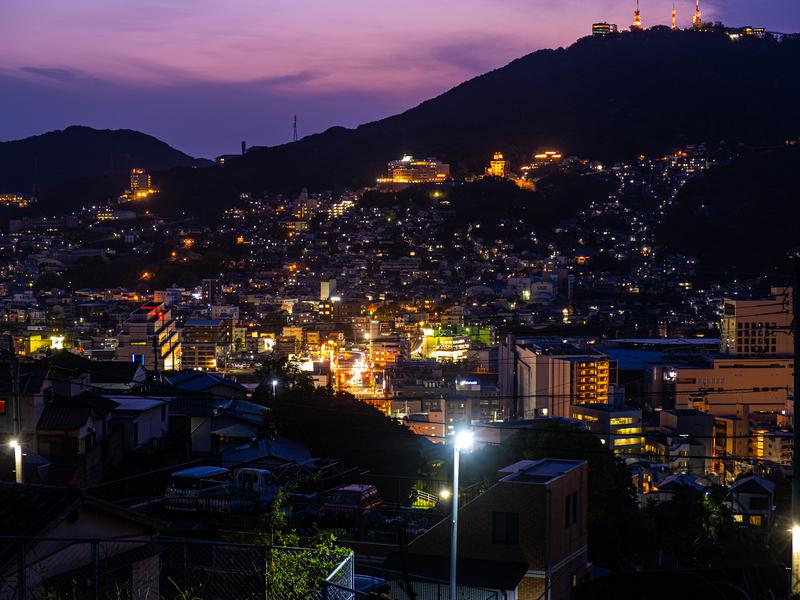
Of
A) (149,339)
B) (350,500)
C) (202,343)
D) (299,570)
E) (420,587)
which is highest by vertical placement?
(299,570)

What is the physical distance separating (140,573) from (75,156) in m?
131

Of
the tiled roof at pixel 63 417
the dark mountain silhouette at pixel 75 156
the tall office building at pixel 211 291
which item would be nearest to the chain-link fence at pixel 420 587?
the tiled roof at pixel 63 417

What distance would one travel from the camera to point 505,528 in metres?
7.22

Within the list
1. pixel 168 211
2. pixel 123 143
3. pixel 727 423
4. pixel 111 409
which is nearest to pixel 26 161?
pixel 123 143

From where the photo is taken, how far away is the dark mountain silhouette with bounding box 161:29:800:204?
94.8 metres

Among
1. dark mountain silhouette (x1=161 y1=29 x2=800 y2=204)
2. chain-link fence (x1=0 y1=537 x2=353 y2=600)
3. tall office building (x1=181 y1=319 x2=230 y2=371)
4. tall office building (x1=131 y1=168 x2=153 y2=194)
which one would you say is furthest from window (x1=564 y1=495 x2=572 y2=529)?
tall office building (x1=131 y1=168 x2=153 y2=194)

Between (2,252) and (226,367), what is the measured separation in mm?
39595

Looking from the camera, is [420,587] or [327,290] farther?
[327,290]

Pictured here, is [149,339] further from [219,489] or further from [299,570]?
[299,570]

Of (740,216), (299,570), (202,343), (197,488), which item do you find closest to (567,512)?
(197,488)

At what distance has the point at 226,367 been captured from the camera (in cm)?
3753

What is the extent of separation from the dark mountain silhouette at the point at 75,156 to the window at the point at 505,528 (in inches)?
4291

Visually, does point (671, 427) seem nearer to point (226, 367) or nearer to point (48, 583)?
point (226, 367)

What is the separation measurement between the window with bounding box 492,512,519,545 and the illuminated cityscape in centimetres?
2
